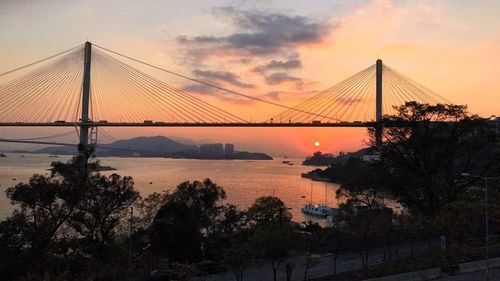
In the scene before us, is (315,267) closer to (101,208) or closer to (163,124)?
(101,208)

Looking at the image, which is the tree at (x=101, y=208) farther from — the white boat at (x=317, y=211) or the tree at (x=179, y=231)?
the white boat at (x=317, y=211)

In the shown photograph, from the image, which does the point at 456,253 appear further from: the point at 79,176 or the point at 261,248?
the point at 79,176

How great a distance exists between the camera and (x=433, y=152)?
20312 millimetres

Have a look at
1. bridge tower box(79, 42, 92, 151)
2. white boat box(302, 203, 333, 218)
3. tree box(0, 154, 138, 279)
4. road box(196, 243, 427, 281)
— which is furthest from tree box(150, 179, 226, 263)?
white boat box(302, 203, 333, 218)

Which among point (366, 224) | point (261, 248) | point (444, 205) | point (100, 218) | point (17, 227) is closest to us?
point (17, 227)

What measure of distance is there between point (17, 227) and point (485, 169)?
18129 mm

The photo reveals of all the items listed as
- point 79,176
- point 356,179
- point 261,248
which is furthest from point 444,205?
point 79,176

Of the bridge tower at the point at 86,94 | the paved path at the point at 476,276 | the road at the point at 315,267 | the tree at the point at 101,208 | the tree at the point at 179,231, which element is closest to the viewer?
the paved path at the point at 476,276

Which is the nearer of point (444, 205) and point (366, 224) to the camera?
point (366, 224)

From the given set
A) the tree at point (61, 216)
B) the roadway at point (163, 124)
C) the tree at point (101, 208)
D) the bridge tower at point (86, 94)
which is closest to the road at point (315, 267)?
the tree at point (101, 208)

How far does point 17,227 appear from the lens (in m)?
12.0

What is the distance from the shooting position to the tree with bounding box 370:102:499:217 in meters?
19.9

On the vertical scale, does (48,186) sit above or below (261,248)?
above

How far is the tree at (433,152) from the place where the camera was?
1991 cm
